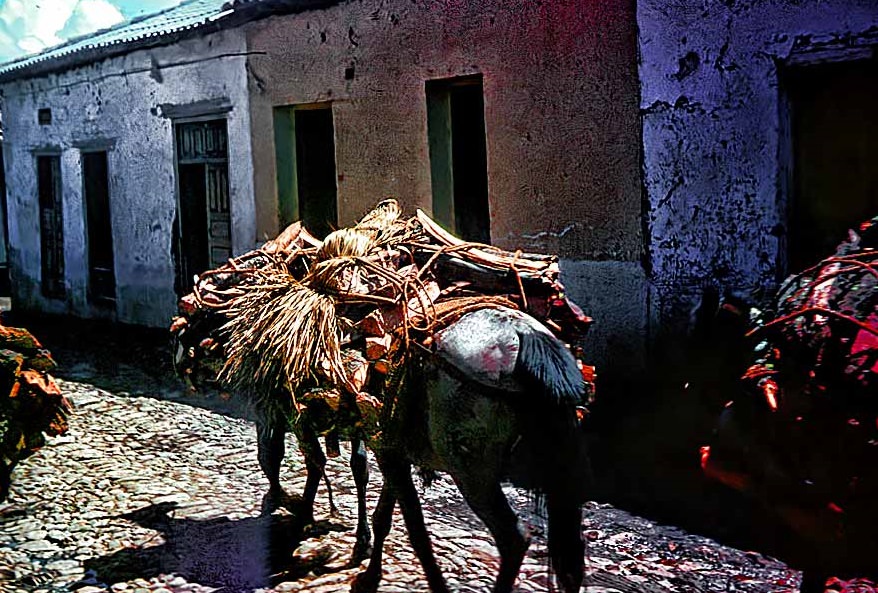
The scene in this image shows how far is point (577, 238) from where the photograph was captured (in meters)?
8.20

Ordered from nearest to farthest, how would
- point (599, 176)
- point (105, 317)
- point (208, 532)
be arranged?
point (208, 532), point (599, 176), point (105, 317)

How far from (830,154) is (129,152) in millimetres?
10204

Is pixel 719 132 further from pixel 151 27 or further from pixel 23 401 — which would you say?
pixel 151 27

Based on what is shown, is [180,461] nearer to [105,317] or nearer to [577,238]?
[577,238]

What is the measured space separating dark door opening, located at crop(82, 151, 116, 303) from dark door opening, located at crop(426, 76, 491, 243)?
22.6 feet

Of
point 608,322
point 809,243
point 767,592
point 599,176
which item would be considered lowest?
point 767,592

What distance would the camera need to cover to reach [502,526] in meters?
3.77

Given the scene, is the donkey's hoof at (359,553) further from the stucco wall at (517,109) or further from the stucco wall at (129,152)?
A: the stucco wall at (129,152)

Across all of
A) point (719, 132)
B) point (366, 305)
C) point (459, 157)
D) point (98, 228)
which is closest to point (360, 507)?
point (366, 305)

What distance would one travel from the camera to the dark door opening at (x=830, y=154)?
668cm

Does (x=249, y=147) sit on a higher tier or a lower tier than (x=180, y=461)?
higher

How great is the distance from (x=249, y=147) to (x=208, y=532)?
272 inches

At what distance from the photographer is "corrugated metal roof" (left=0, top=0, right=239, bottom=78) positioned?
1197 centimetres

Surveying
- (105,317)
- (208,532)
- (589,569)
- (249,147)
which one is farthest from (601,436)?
(105,317)
